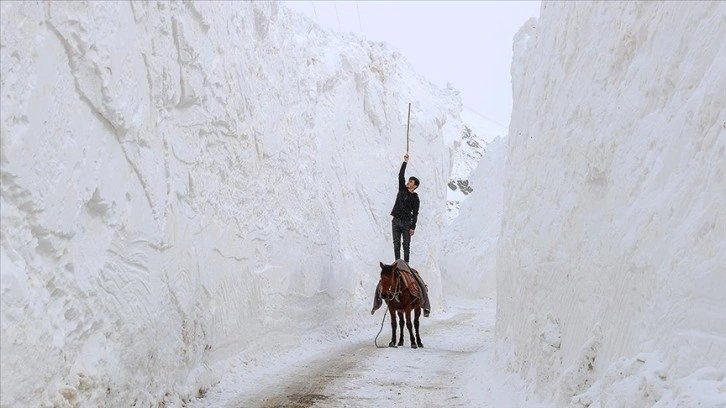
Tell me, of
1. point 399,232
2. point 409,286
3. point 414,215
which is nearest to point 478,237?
point 399,232

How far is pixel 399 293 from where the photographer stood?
13.2 m

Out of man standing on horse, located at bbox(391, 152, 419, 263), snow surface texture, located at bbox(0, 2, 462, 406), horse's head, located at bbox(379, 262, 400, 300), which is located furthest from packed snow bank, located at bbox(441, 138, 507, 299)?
horse's head, located at bbox(379, 262, 400, 300)

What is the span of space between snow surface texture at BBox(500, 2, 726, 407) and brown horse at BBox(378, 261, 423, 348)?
357 centimetres

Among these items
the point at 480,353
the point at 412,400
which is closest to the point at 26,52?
the point at 412,400

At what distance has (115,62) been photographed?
6.41m

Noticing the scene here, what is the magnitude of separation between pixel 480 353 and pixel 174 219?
6.97 meters

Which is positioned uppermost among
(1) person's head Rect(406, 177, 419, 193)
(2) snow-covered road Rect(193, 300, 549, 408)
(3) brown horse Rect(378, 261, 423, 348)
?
(1) person's head Rect(406, 177, 419, 193)

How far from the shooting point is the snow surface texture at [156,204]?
4.69 meters

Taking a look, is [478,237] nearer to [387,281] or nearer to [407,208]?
[407,208]

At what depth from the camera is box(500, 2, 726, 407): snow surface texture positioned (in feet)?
13.5

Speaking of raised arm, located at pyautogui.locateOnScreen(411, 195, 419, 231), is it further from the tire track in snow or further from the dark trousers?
the tire track in snow

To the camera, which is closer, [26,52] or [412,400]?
[26,52]

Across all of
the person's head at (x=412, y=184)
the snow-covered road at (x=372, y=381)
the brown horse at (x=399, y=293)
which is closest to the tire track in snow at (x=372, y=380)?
the snow-covered road at (x=372, y=381)

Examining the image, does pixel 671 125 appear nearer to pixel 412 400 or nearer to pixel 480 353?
pixel 412 400
